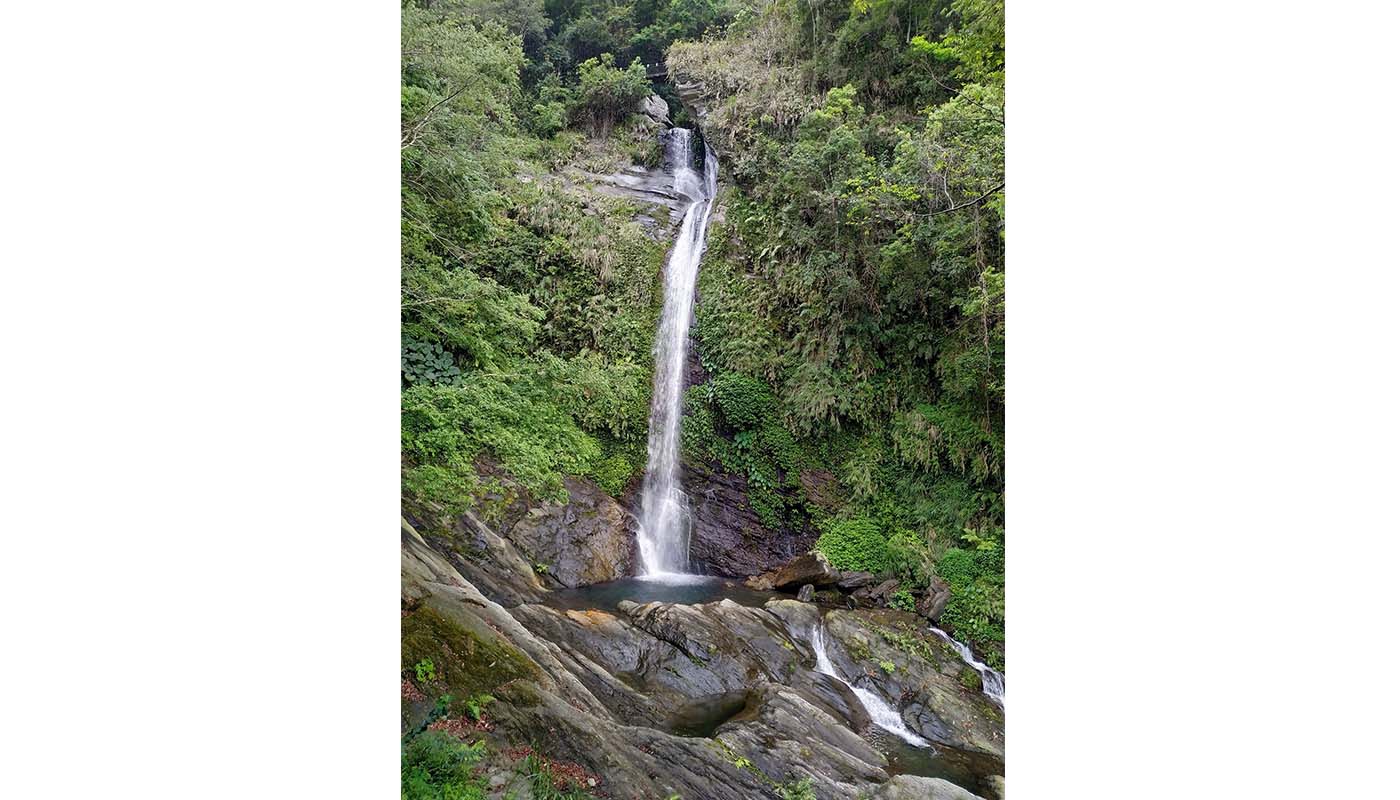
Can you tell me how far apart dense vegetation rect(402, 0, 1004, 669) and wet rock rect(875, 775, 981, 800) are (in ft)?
2.26

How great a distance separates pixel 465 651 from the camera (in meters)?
2.50

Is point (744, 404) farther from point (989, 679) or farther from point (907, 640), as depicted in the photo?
point (989, 679)

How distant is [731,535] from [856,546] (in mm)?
824

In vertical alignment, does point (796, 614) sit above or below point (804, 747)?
above

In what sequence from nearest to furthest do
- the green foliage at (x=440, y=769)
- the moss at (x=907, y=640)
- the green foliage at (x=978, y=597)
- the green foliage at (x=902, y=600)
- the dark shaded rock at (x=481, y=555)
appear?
the green foliage at (x=440, y=769)
the dark shaded rock at (x=481, y=555)
the green foliage at (x=978, y=597)
the moss at (x=907, y=640)
the green foliage at (x=902, y=600)

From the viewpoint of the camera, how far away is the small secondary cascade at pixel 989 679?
9.15 feet

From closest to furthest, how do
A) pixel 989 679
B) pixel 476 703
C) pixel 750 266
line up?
pixel 476 703 → pixel 989 679 → pixel 750 266

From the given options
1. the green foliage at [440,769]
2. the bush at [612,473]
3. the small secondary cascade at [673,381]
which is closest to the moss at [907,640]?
the small secondary cascade at [673,381]

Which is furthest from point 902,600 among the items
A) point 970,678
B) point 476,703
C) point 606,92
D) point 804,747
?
point 606,92

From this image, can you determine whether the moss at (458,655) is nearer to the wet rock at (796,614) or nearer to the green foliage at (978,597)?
the wet rock at (796,614)

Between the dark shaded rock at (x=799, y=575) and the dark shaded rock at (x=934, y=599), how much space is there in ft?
0.62

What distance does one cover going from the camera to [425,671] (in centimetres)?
246
